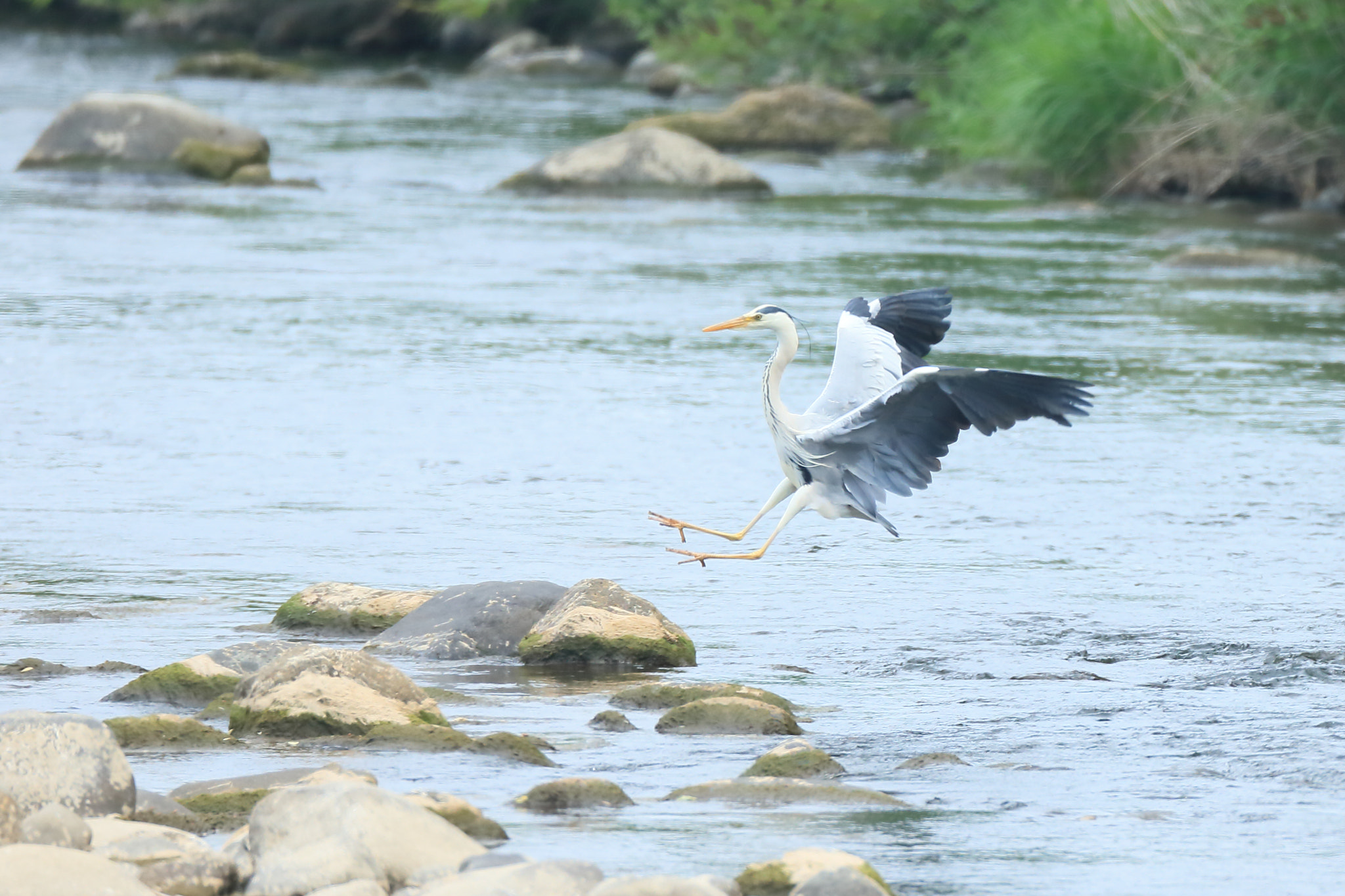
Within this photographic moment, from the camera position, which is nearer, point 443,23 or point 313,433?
point 313,433

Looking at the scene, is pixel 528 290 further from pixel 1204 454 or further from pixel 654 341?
pixel 1204 454

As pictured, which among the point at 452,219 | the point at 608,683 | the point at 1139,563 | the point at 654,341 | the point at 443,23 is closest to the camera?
the point at 608,683

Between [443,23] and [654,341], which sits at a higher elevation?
[443,23]

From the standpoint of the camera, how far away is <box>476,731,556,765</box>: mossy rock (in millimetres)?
6223

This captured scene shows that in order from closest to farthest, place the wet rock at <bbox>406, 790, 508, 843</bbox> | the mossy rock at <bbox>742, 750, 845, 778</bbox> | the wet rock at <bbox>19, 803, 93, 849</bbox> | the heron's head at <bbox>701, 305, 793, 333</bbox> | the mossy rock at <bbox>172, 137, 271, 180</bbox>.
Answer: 1. the wet rock at <bbox>19, 803, 93, 849</bbox>
2. the wet rock at <bbox>406, 790, 508, 843</bbox>
3. the mossy rock at <bbox>742, 750, 845, 778</bbox>
4. the heron's head at <bbox>701, 305, 793, 333</bbox>
5. the mossy rock at <bbox>172, 137, 271, 180</bbox>

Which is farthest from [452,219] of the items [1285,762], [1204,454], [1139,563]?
[1285,762]

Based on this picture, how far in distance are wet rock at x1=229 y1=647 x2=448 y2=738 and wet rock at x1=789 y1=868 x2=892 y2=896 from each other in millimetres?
1923

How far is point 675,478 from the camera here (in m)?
10.6

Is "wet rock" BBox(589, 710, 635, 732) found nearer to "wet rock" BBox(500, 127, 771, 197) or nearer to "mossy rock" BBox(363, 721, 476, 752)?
"mossy rock" BBox(363, 721, 476, 752)

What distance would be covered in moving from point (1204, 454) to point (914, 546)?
242 centimetres

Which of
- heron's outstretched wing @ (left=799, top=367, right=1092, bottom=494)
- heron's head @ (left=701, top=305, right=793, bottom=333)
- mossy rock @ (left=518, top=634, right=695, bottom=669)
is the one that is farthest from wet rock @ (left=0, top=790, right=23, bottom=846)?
heron's head @ (left=701, top=305, right=793, bottom=333)

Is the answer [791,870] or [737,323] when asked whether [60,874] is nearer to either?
[791,870]

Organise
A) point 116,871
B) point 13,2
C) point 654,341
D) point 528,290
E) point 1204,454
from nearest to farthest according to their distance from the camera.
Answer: point 116,871
point 1204,454
point 654,341
point 528,290
point 13,2

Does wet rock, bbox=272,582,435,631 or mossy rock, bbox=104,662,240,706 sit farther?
wet rock, bbox=272,582,435,631
